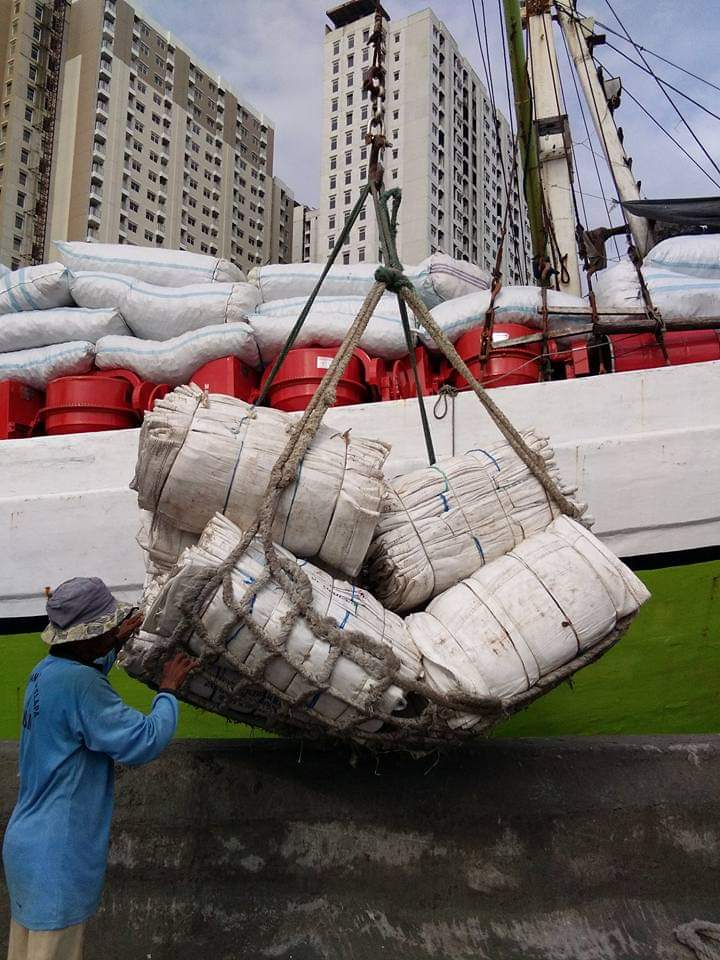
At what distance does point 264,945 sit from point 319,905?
0.19 metres

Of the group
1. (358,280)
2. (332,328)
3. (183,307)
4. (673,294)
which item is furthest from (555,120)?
(183,307)

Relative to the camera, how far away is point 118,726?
1.70 m

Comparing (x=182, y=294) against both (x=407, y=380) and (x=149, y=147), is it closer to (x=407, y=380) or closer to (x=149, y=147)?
(x=407, y=380)

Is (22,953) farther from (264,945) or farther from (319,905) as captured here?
(319,905)

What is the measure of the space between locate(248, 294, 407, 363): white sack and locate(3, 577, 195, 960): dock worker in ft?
7.97

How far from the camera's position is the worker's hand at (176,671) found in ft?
5.97

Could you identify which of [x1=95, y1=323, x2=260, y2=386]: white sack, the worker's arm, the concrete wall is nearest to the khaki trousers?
the worker's arm

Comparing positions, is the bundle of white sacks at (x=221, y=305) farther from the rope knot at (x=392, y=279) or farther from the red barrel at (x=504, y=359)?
the rope knot at (x=392, y=279)

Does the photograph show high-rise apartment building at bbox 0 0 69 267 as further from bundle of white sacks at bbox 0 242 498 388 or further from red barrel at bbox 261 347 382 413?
red barrel at bbox 261 347 382 413

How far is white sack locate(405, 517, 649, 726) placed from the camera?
1859 millimetres

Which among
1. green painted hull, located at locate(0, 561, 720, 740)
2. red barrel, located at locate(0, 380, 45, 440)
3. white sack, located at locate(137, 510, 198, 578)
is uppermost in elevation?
red barrel, located at locate(0, 380, 45, 440)

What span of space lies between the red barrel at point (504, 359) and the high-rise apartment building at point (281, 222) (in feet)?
213

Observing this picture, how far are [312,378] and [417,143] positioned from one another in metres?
59.1

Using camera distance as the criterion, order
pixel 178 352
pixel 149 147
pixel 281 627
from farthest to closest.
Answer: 1. pixel 149 147
2. pixel 178 352
3. pixel 281 627
